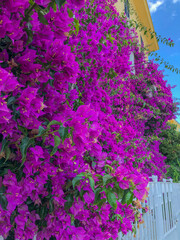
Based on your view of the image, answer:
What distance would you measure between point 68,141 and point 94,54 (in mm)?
1327

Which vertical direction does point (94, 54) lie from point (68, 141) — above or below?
above

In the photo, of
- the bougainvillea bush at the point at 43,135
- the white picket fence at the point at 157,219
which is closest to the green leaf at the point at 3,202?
the bougainvillea bush at the point at 43,135

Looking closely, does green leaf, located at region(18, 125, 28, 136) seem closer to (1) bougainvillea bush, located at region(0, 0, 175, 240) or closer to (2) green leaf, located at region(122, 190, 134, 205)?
(1) bougainvillea bush, located at region(0, 0, 175, 240)

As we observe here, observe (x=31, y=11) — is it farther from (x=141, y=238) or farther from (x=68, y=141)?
(x=141, y=238)

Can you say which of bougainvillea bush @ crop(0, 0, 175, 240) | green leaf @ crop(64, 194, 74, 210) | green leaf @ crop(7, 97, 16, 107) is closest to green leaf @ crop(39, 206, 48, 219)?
bougainvillea bush @ crop(0, 0, 175, 240)

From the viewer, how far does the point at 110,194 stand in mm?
1188

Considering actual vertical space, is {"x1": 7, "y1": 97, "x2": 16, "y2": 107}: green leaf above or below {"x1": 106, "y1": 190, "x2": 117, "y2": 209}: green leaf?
above

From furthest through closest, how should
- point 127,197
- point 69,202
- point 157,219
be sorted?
point 157,219 → point 69,202 → point 127,197

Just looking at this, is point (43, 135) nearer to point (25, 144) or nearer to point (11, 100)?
point (25, 144)

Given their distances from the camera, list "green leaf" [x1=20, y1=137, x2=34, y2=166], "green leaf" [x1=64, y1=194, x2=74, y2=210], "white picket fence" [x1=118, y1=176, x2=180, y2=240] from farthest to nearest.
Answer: "white picket fence" [x1=118, y1=176, x2=180, y2=240] → "green leaf" [x1=64, y1=194, x2=74, y2=210] → "green leaf" [x1=20, y1=137, x2=34, y2=166]

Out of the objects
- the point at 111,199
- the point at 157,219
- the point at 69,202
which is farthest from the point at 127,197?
the point at 157,219

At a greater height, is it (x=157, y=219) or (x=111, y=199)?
(x=111, y=199)

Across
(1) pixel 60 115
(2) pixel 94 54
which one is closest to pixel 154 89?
(2) pixel 94 54

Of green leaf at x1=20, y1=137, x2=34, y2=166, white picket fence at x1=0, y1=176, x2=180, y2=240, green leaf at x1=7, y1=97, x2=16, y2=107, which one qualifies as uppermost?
green leaf at x1=7, y1=97, x2=16, y2=107
